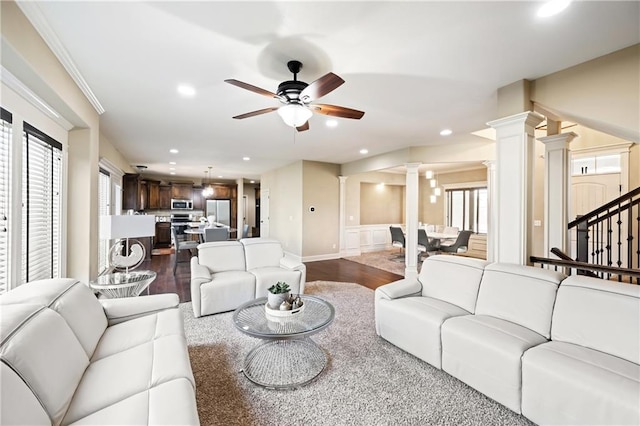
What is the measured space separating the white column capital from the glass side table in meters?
5.21

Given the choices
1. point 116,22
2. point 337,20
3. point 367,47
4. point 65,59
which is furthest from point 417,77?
point 65,59

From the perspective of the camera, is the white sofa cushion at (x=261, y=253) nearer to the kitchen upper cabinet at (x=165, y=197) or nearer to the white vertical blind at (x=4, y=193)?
the white vertical blind at (x=4, y=193)

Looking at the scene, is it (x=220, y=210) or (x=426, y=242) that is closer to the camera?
(x=426, y=242)

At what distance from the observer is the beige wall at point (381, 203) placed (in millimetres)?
9070

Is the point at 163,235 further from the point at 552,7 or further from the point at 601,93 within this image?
the point at 601,93

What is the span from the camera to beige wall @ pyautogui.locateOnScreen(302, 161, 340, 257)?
279 inches

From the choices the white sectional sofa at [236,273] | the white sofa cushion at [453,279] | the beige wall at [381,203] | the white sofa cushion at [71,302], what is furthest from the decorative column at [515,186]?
the beige wall at [381,203]

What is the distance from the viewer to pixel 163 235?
9273 millimetres

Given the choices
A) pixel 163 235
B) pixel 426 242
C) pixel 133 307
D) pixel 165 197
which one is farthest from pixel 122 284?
pixel 165 197

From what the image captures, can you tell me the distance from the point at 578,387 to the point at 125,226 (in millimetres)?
3976

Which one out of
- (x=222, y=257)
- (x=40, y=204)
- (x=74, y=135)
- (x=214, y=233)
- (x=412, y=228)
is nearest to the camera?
(x=40, y=204)

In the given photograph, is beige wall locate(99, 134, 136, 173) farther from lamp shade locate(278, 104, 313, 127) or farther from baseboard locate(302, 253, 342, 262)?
baseboard locate(302, 253, 342, 262)

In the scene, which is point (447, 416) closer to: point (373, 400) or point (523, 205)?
point (373, 400)

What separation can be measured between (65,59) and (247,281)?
110 inches
